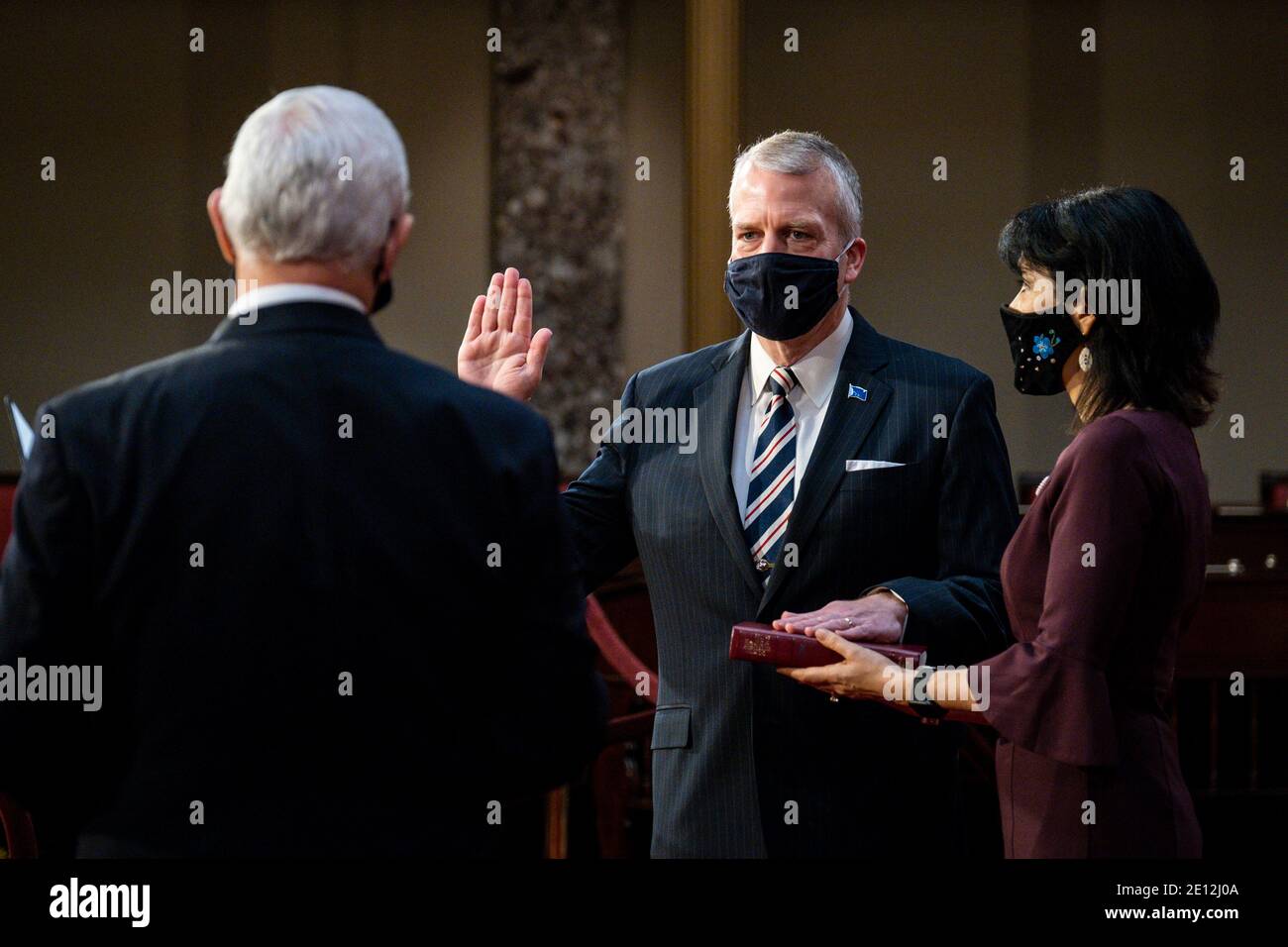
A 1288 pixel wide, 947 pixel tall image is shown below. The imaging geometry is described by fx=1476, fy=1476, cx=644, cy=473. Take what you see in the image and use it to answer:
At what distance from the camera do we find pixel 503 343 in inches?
85.4

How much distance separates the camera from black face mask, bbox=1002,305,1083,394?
2.08 metres

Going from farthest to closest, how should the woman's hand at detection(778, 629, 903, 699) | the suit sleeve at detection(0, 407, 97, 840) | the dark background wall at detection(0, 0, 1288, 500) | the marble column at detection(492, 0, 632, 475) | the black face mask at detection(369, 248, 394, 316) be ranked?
the dark background wall at detection(0, 0, 1288, 500)
the marble column at detection(492, 0, 632, 475)
the woman's hand at detection(778, 629, 903, 699)
the black face mask at detection(369, 248, 394, 316)
the suit sleeve at detection(0, 407, 97, 840)

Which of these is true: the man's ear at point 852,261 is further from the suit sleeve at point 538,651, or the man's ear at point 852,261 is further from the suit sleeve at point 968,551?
the suit sleeve at point 538,651

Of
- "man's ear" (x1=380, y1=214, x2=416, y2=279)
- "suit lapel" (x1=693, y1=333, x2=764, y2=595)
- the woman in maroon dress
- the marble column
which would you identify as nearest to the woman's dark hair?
the woman in maroon dress

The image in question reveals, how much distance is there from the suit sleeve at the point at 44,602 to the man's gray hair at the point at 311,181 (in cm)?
27

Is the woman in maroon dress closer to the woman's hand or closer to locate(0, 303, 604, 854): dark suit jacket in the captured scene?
the woman's hand

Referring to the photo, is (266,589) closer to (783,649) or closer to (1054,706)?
(783,649)

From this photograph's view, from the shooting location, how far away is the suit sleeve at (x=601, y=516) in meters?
2.31

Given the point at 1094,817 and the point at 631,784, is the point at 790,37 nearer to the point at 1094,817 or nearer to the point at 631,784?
the point at 631,784

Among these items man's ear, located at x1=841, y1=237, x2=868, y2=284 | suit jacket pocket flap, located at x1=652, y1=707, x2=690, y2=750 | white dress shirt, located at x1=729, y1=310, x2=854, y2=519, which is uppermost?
man's ear, located at x1=841, y1=237, x2=868, y2=284

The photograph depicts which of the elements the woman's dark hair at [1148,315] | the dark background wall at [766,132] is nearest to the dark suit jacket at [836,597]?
the woman's dark hair at [1148,315]

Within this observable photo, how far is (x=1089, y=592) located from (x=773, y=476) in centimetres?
52

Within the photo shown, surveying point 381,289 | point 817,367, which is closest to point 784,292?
point 817,367

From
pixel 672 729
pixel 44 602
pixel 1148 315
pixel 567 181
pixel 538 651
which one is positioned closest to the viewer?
pixel 44 602
